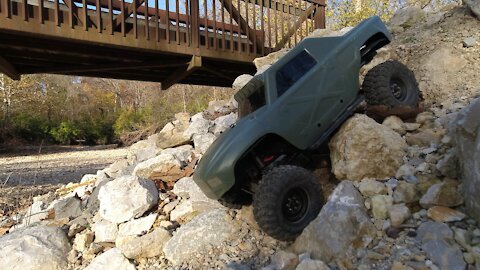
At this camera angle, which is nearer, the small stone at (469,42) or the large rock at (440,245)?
the large rock at (440,245)

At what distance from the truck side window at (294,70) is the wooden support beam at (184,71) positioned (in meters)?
3.52

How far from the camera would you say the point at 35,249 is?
4137 millimetres

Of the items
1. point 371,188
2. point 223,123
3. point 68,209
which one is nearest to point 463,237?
point 371,188

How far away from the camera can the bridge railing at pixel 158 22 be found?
5.70 meters

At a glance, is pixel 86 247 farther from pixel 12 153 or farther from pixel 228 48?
pixel 12 153

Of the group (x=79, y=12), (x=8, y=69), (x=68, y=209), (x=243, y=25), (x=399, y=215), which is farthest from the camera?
(x=243, y=25)

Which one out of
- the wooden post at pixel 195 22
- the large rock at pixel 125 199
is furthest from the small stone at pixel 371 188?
the wooden post at pixel 195 22

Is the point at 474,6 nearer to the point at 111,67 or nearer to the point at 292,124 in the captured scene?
the point at 292,124

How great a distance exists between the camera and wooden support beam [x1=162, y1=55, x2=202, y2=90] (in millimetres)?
7371

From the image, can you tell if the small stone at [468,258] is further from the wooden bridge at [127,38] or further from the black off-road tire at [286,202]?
the wooden bridge at [127,38]

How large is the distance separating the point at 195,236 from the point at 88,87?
41450 mm

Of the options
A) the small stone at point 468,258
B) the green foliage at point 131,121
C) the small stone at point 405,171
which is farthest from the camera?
the green foliage at point 131,121

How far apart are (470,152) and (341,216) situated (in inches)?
45.9

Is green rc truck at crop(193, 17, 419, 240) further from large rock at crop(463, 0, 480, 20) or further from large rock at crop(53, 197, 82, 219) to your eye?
large rock at crop(53, 197, 82, 219)
